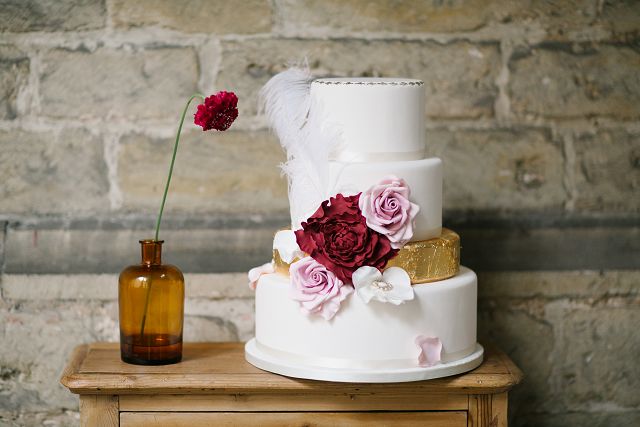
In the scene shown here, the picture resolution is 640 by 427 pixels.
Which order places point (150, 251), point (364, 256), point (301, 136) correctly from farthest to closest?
point (150, 251)
point (301, 136)
point (364, 256)

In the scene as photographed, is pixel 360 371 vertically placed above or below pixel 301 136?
below

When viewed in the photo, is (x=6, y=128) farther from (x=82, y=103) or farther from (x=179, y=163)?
(x=179, y=163)

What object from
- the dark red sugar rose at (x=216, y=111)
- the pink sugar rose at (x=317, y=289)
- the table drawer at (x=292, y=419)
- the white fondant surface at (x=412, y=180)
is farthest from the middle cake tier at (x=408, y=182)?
the table drawer at (x=292, y=419)

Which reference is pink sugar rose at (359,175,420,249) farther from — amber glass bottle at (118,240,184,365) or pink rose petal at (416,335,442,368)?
amber glass bottle at (118,240,184,365)

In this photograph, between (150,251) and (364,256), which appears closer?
(364,256)

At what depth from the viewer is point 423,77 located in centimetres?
208

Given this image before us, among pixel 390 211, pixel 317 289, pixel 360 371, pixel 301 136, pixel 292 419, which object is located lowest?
pixel 292 419

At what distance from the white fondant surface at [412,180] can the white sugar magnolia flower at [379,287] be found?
0.12 m

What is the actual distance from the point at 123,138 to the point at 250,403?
75 centimetres

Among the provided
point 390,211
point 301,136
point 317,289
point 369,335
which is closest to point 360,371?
point 369,335

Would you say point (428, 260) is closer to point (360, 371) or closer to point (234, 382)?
point (360, 371)

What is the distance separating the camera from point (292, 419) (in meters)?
1.72

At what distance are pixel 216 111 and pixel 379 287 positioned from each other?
0.48 m

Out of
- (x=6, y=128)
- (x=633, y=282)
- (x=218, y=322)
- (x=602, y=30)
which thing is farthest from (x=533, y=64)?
(x=6, y=128)
